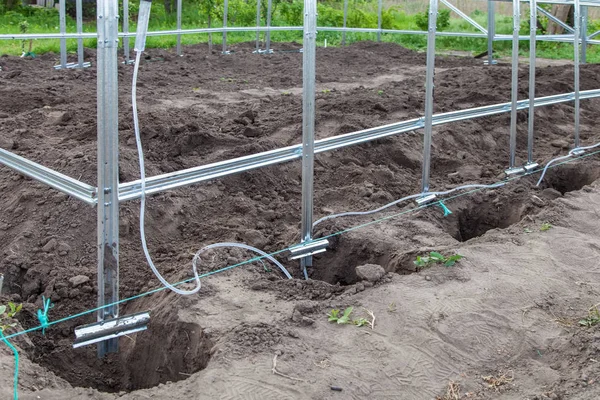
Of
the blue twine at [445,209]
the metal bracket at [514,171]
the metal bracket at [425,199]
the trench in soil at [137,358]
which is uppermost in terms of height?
the metal bracket at [514,171]

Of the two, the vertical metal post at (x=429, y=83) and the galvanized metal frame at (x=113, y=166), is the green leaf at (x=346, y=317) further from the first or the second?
the vertical metal post at (x=429, y=83)

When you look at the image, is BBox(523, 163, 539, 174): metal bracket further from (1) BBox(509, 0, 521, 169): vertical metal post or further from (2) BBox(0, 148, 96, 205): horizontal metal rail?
(2) BBox(0, 148, 96, 205): horizontal metal rail

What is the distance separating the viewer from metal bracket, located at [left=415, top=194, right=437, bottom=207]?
6037mm

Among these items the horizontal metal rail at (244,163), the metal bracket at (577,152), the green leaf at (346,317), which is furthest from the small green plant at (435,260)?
the metal bracket at (577,152)

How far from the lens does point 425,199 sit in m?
6.08

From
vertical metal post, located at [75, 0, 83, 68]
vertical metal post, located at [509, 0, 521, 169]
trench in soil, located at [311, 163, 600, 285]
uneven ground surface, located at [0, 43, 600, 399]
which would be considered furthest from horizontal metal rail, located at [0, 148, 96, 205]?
vertical metal post, located at [75, 0, 83, 68]

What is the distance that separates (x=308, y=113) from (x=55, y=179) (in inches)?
63.5

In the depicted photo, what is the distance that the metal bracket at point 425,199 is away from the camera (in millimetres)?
6037

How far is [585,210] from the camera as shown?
5965 millimetres

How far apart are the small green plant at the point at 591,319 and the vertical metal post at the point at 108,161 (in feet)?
8.26

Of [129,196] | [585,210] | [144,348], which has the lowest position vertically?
[144,348]

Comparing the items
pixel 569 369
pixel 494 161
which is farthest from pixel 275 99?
pixel 569 369

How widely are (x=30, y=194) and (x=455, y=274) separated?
10.2 ft

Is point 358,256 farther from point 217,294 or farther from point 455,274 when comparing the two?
point 217,294
